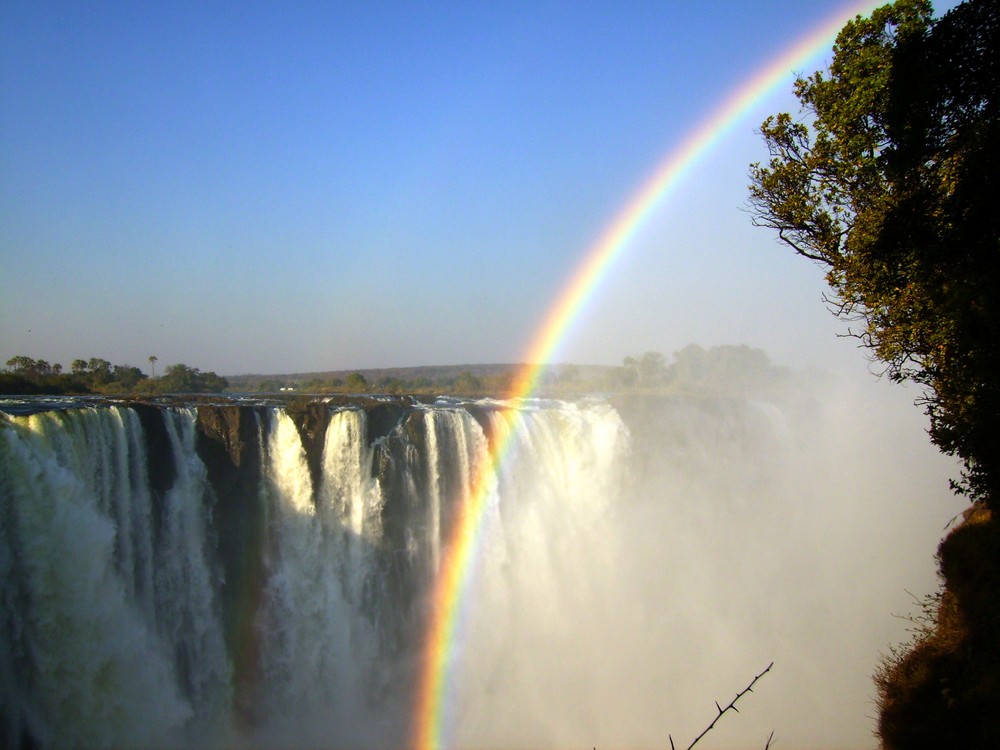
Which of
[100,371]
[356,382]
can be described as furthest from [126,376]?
[356,382]

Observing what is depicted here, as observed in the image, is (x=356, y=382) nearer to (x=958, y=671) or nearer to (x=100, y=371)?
(x=100, y=371)

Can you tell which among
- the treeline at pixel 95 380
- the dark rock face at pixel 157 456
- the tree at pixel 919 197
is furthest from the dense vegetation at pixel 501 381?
the tree at pixel 919 197

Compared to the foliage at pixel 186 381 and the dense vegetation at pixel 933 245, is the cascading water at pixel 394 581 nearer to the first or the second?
the dense vegetation at pixel 933 245

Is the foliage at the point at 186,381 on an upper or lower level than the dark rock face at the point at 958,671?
upper

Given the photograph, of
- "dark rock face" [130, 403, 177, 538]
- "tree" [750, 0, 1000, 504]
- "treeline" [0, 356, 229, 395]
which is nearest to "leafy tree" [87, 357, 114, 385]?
"treeline" [0, 356, 229, 395]

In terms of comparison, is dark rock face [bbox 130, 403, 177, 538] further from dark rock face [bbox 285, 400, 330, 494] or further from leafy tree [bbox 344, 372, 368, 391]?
leafy tree [bbox 344, 372, 368, 391]

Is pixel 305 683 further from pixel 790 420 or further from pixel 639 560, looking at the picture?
pixel 790 420
